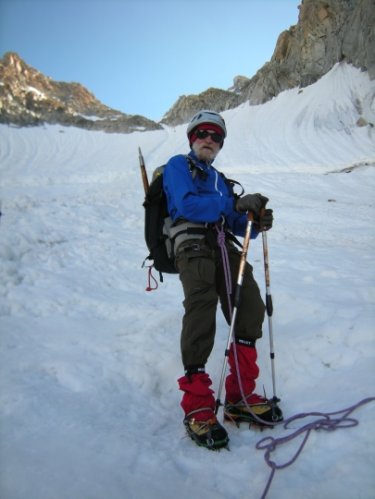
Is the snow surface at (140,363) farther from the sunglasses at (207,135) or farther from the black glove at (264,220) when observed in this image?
the sunglasses at (207,135)

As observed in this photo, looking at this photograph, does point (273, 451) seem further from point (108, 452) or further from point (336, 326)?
point (336, 326)

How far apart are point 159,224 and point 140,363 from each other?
1.47 m

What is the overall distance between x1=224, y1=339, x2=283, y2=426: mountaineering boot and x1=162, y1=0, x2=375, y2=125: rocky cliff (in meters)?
38.5

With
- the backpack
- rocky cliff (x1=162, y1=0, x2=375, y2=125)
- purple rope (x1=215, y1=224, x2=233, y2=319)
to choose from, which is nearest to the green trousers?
purple rope (x1=215, y1=224, x2=233, y2=319)

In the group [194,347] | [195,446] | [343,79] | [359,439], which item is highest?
[343,79]

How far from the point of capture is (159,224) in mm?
3156

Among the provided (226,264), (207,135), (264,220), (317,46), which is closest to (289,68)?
(317,46)

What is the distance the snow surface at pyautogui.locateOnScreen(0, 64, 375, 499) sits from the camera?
195 cm

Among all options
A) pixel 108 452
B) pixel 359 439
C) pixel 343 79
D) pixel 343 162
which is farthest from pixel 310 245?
pixel 343 79

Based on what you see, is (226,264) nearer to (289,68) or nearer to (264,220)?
(264,220)

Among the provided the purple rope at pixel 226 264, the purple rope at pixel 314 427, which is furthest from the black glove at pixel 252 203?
the purple rope at pixel 314 427

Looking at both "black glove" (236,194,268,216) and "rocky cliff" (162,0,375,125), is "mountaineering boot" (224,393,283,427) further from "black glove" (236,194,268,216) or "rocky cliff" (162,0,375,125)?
"rocky cliff" (162,0,375,125)

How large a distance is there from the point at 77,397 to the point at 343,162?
953 inches

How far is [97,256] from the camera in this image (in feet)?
22.4
